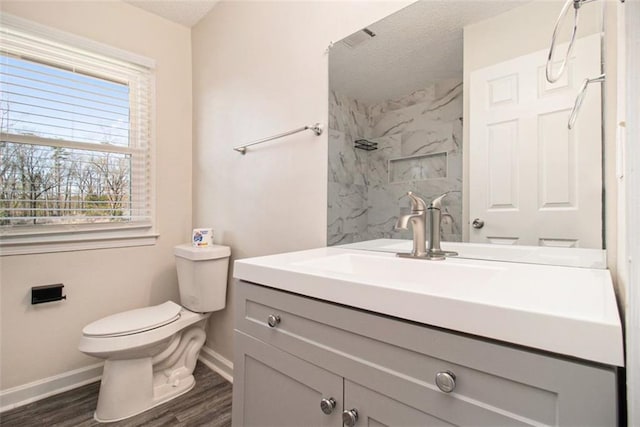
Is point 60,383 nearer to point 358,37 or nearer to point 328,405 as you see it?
point 328,405

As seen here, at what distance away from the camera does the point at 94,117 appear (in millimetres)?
1884

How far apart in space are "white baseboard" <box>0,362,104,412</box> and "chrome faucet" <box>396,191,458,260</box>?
6.62 feet

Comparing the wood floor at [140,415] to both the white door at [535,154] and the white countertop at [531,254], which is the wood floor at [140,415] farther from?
the white door at [535,154]

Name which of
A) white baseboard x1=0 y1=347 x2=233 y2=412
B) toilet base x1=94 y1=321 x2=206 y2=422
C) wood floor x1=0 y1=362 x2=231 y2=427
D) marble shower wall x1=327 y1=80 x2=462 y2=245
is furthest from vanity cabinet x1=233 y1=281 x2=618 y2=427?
white baseboard x1=0 y1=347 x2=233 y2=412

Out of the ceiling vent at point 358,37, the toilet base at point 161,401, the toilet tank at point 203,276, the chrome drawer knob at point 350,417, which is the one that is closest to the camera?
the chrome drawer knob at point 350,417

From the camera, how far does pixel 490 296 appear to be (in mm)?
529

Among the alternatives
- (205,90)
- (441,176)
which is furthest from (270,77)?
(441,176)

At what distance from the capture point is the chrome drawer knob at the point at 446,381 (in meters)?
0.51

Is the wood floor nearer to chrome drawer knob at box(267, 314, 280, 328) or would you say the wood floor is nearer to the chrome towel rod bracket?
chrome drawer knob at box(267, 314, 280, 328)

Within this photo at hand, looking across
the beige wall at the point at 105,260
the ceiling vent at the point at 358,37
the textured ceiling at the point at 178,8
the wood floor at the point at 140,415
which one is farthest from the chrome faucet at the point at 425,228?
the textured ceiling at the point at 178,8

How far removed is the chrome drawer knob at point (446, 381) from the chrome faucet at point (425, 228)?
0.50 metres

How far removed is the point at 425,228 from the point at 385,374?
1.84 ft

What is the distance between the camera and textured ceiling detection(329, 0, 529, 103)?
3.36ft

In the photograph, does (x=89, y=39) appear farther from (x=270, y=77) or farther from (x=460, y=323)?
(x=460, y=323)
